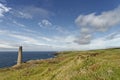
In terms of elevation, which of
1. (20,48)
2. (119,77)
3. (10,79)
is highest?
(20,48)

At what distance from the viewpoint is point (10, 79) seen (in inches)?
1403

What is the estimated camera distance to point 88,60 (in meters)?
25.2

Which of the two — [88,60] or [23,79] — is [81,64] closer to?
[88,60]

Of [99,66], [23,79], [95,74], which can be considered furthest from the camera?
[23,79]

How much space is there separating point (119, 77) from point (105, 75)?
3.27 ft

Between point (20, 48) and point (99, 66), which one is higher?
point (20, 48)

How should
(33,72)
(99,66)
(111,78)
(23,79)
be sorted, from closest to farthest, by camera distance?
1. (111,78)
2. (99,66)
3. (23,79)
4. (33,72)

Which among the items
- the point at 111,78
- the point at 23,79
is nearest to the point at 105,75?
the point at 111,78

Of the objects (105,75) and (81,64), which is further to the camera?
(81,64)

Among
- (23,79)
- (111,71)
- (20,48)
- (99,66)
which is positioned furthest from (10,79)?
(20,48)

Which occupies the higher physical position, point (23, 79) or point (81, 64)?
point (81, 64)

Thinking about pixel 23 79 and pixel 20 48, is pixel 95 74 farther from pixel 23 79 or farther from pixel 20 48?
pixel 20 48

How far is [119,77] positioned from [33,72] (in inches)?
1189

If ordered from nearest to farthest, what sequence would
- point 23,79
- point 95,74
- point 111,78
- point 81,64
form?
point 111,78 < point 95,74 < point 81,64 < point 23,79
